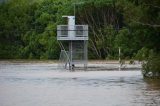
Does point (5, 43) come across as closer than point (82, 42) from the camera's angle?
No

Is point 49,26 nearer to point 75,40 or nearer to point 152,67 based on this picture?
point 75,40

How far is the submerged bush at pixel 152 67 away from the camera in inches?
1457

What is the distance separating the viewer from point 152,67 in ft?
123

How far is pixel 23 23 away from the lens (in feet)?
346

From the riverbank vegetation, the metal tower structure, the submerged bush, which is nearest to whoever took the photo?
the submerged bush

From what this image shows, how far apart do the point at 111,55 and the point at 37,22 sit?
17.6m

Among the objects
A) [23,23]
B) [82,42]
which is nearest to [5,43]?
[23,23]

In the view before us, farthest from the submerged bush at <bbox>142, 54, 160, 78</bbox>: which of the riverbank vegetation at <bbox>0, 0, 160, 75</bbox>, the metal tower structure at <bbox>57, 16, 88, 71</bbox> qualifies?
the riverbank vegetation at <bbox>0, 0, 160, 75</bbox>

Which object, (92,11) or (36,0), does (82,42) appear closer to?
(92,11)

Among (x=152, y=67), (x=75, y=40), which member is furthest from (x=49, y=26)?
(x=152, y=67)

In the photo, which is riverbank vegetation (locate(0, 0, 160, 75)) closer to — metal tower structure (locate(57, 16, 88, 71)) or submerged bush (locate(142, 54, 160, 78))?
metal tower structure (locate(57, 16, 88, 71))

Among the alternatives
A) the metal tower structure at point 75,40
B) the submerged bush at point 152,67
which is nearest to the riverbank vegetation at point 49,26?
the metal tower structure at point 75,40

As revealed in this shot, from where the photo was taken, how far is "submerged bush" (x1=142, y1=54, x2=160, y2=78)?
3700 centimetres

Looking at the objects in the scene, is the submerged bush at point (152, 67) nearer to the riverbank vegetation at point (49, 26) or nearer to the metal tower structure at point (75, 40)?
the metal tower structure at point (75, 40)
